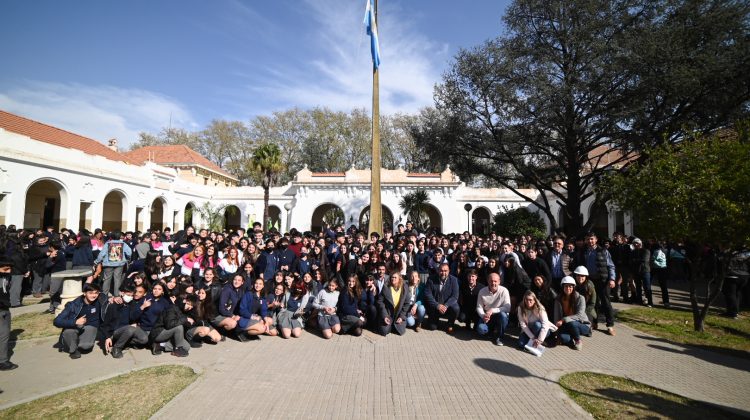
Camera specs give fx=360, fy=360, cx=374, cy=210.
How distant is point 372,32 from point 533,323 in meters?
11.8

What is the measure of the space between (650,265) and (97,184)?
79.2 feet

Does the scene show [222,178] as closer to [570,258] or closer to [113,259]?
[113,259]

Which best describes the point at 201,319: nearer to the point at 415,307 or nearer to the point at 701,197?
the point at 415,307

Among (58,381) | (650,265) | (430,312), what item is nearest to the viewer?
(58,381)

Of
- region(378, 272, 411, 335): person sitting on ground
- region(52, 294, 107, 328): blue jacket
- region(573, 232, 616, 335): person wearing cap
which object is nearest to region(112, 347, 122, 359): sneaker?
region(52, 294, 107, 328): blue jacket

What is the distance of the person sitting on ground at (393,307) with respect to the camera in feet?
20.5

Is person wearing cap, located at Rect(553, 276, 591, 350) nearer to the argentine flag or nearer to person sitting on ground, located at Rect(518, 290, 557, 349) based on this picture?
person sitting on ground, located at Rect(518, 290, 557, 349)

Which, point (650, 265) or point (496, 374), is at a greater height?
point (650, 265)

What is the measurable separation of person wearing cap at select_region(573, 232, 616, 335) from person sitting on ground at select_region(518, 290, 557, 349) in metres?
1.74

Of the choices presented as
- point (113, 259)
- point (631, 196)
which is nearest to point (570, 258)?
point (631, 196)

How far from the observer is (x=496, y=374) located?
4.58 metres

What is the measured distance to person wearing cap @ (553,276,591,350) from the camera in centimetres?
566

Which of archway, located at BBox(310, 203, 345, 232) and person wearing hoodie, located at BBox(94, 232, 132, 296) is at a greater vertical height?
archway, located at BBox(310, 203, 345, 232)

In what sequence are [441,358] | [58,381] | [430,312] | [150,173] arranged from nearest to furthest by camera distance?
[58,381] < [441,358] < [430,312] < [150,173]
